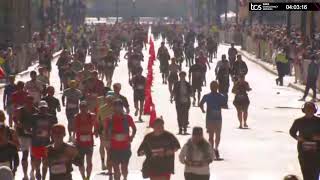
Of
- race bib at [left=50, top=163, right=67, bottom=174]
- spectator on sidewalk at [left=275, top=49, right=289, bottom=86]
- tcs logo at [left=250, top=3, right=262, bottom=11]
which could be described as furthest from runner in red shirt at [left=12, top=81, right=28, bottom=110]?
spectator on sidewalk at [left=275, top=49, right=289, bottom=86]

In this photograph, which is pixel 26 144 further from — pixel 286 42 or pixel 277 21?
pixel 277 21

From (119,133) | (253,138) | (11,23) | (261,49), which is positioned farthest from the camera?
(11,23)

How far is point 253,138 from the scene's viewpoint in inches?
1043

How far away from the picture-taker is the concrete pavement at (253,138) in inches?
812

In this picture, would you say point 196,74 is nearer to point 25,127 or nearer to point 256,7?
point 256,7

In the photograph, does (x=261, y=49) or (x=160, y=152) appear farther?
(x=261, y=49)

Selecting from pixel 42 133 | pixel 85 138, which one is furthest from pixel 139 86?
pixel 42 133

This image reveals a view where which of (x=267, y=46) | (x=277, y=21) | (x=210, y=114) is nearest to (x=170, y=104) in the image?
(x=210, y=114)

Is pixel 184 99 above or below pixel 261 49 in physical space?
above

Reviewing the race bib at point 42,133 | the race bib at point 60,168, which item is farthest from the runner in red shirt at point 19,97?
the race bib at point 60,168

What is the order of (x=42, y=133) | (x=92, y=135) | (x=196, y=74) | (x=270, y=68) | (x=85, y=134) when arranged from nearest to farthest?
(x=42, y=133) → (x=85, y=134) → (x=92, y=135) → (x=196, y=74) → (x=270, y=68)

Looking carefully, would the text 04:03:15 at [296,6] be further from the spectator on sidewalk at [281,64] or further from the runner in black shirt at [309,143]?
the runner in black shirt at [309,143]

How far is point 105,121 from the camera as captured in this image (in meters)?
17.9

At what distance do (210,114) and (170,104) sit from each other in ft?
47.5
